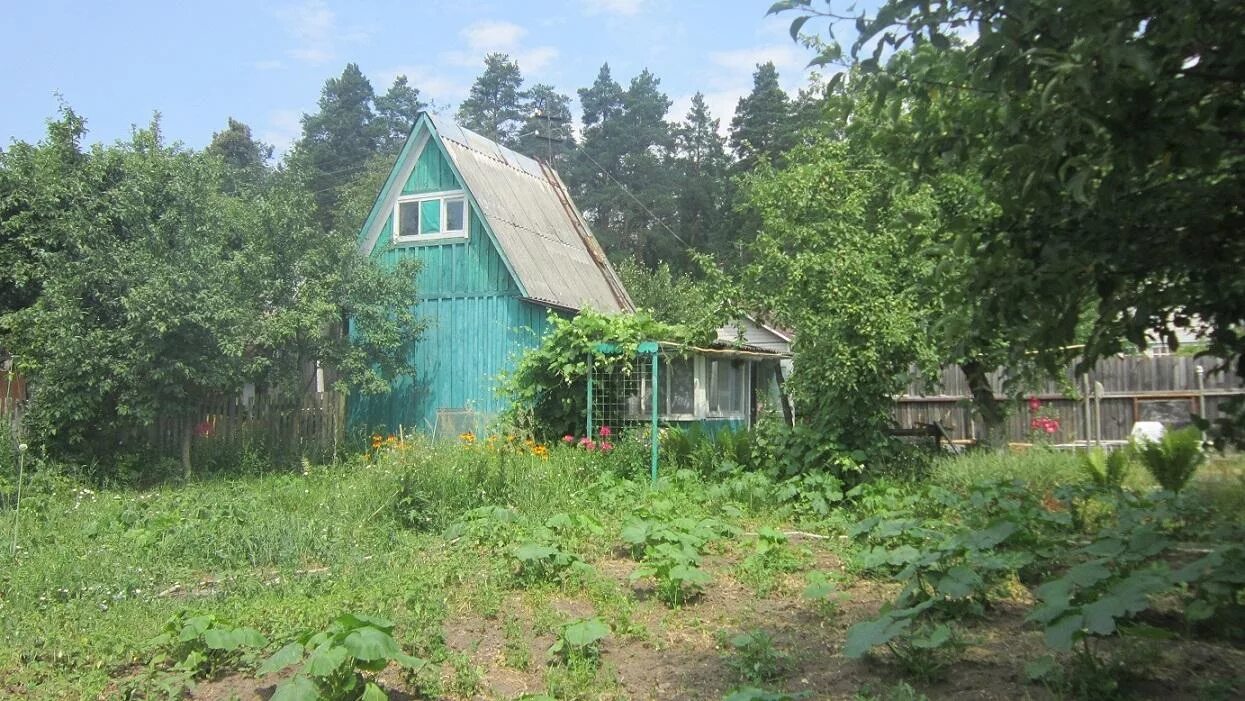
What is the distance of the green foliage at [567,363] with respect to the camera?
11.9 m

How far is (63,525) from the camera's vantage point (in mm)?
8156

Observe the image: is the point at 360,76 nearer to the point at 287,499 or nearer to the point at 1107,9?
the point at 287,499

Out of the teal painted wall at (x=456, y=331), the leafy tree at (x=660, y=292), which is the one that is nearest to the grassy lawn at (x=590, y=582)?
the teal painted wall at (x=456, y=331)

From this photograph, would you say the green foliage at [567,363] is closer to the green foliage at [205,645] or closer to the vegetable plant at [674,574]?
the vegetable plant at [674,574]

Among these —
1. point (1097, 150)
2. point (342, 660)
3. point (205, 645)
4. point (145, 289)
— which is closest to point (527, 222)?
point (145, 289)

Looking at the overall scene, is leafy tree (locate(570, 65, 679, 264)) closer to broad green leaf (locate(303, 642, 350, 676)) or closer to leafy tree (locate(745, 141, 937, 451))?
leafy tree (locate(745, 141, 937, 451))

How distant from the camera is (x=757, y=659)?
4367 millimetres

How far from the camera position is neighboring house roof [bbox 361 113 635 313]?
15.6m

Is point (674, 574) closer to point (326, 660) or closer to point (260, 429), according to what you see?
point (326, 660)

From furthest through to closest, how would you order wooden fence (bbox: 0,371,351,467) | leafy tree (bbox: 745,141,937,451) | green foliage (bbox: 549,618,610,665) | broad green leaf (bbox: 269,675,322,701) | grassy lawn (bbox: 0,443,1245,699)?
1. wooden fence (bbox: 0,371,351,467)
2. leafy tree (bbox: 745,141,937,451)
3. green foliage (bbox: 549,618,610,665)
4. grassy lawn (bbox: 0,443,1245,699)
5. broad green leaf (bbox: 269,675,322,701)

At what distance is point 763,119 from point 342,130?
21.6 m

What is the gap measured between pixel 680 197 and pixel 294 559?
3659 centimetres

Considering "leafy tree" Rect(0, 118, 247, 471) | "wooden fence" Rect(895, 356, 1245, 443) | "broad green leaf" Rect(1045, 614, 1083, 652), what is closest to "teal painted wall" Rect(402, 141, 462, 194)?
"leafy tree" Rect(0, 118, 247, 471)

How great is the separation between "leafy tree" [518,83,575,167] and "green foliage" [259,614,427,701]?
40443mm
